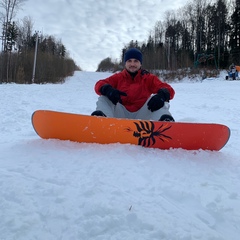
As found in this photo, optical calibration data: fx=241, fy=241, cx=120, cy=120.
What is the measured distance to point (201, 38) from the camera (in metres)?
29.0

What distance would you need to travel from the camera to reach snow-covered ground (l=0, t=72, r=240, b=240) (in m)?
1.08

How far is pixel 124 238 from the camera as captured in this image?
1020 mm

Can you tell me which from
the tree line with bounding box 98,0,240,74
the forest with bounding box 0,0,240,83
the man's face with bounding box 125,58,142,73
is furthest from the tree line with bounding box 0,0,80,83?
the man's face with bounding box 125,58,142,73

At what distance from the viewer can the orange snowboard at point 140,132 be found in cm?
211

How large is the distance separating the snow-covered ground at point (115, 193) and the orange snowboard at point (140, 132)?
3.6 inches

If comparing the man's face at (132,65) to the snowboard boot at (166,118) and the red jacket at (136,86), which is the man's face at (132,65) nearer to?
the red jacket at (136,86)

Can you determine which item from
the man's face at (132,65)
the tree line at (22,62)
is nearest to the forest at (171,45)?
the tree line at (22,62)

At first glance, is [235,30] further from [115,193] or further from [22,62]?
[115,193]

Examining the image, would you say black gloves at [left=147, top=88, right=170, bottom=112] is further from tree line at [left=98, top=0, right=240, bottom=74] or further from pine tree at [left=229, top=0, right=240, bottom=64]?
pine tree at [left=229, top=0, right=240, bottom=64]

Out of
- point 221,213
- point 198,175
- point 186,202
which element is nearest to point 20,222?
point 186,202

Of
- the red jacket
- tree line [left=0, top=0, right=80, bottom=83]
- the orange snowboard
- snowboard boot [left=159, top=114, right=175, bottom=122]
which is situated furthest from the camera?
tree line [left=0, top=0, right=80, bottom=83]

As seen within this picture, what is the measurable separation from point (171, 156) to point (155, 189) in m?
0.56

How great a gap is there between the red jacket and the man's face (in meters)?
0.05

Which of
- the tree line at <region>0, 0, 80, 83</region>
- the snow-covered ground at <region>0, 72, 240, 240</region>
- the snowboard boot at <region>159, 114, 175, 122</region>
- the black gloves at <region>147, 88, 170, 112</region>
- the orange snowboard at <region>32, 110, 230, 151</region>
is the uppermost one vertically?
the tree line at <region>0, 0, 80, 83</region>
